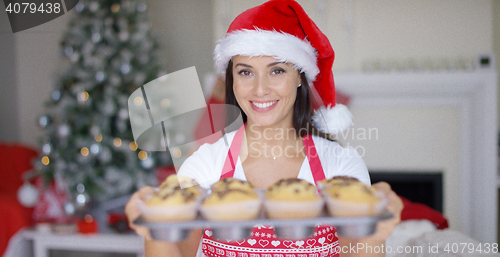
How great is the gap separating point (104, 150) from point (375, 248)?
1.85 metres

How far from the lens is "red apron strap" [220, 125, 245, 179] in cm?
89

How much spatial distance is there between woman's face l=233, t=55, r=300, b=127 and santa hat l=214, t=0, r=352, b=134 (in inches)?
1.0

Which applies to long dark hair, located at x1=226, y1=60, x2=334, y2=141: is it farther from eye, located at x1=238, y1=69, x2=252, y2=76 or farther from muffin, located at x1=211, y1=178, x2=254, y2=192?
muffin, located at x1=211, y1=178, x2=254, y2=192

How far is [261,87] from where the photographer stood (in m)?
0.77

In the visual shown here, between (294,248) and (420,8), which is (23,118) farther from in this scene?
(420,8)

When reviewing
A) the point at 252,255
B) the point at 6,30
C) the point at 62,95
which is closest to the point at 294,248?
the point at 252,255

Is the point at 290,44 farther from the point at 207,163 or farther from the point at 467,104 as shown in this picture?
the point at 467,104

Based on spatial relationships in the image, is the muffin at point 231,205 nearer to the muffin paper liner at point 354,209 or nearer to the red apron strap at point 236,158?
the muffin paper liner at point 354,209

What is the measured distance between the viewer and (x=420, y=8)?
85.8 inches

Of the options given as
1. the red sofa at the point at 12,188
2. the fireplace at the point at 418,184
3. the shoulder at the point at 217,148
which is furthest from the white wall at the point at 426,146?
the red sofa at the point at 12,188

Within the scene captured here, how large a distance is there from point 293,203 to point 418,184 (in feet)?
6.91

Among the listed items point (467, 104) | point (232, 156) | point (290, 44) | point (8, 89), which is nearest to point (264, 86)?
point (290, 44)

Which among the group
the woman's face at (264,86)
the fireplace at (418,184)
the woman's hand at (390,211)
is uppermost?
the woman's face at (264,86)

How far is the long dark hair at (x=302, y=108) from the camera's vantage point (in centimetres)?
95
